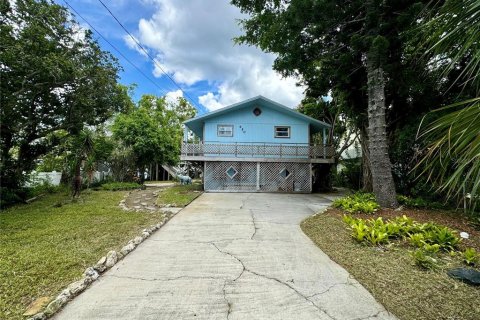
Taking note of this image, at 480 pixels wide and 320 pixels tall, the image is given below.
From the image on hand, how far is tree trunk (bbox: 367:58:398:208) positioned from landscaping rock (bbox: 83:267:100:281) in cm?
781

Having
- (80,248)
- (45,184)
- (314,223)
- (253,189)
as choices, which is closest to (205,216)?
(314,223)

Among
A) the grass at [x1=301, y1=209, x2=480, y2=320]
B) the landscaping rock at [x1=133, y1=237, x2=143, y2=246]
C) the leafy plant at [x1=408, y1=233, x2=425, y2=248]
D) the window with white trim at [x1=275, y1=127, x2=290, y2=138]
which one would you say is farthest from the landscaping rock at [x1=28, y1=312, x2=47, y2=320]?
the window with white trim at [x1=275, y1=127, x2=290, y2=138]

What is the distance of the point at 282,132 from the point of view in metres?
17.3

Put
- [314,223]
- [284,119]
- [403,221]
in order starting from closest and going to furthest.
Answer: [403,221]
[314,223]
[284,119]

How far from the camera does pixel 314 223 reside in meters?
6.98

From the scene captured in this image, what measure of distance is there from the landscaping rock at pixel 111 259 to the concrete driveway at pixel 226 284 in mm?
95

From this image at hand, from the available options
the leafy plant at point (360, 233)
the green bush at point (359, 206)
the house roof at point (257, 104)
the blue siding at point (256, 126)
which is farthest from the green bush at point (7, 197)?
the green bush at point (359, 206)

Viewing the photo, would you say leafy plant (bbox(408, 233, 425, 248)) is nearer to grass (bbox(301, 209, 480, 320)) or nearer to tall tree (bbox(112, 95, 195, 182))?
grass (bbox(301, 209, 480, 320))

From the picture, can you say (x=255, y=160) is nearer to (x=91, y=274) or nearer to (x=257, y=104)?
(x=257, y=104)

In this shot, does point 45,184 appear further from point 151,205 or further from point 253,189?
point 253,189

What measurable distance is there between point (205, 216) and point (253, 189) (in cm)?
820

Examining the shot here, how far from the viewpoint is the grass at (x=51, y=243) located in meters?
3.29

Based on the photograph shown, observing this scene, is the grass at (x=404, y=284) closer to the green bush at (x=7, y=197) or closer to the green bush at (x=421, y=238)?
the green bush at (x=421, y=238)

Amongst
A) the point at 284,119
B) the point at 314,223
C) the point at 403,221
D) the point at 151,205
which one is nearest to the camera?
the point at 403,221
